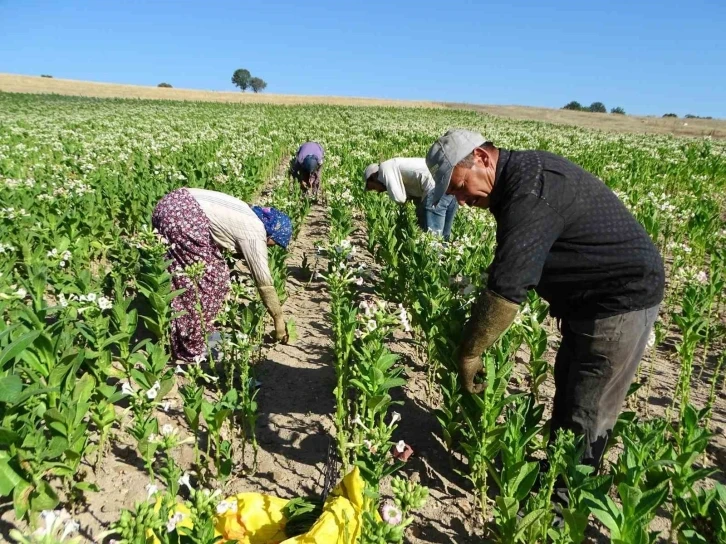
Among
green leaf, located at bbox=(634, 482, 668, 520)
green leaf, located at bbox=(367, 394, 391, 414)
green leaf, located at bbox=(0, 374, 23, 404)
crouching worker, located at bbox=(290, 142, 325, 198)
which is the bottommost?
green leaf, located at bbox=(367, 394, 391, 414)

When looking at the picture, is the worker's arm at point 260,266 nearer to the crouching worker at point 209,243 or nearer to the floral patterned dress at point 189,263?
the crouching worker at point 209,243

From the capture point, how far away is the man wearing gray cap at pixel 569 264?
93.4 inches

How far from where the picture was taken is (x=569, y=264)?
2.61m

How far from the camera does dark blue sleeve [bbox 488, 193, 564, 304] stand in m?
2.32

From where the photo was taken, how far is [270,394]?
14.5 ft

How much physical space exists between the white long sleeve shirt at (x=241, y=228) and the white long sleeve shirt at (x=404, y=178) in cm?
227

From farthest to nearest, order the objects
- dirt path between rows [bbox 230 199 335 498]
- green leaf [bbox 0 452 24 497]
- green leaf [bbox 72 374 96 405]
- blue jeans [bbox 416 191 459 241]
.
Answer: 1. blue jeans [bbox 416 191 459 241]
2. dirt path between rows [bbox 230 199 335 498]
3. green leaf [bbox 72 374 96 405]
4. green leaf [bbox 0 452 24 497]

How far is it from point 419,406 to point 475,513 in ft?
3.94

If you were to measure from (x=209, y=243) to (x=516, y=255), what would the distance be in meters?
3.27

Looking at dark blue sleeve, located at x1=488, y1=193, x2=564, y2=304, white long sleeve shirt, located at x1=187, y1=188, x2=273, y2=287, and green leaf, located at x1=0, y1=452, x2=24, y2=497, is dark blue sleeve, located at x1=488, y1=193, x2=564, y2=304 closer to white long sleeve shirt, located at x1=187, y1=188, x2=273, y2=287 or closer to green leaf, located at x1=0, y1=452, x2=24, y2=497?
green leaf, located at x1=0, y1=452, x2=24, y2=497

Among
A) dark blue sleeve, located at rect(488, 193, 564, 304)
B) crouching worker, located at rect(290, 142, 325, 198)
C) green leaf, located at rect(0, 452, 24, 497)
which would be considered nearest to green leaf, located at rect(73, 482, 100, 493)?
green leaf, located at rect(0, 452, 24, 497)

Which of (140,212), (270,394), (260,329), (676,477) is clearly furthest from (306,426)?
(140,212)

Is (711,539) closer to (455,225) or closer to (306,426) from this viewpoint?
(306,426)

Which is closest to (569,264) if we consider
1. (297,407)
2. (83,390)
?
(297,407)
